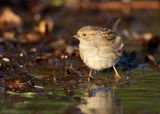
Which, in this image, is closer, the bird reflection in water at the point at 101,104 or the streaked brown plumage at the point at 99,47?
the bird reflection in water at the point at 101,104

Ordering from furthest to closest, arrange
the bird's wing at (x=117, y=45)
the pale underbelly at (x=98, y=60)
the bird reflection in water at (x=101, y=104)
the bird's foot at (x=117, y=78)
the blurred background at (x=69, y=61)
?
the bird's wing at (x=117, y=45), the pale underbelly at (x=98, y=60), the bird's foot at (x=117, y=78), the blurred background at (x=69, y=61), the bird reflection in water at (x=101, y=104)

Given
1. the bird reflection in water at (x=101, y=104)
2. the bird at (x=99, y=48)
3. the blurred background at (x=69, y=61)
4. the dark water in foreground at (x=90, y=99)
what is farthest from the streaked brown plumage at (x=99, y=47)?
the bird reflection in water at (x=101, y=104)

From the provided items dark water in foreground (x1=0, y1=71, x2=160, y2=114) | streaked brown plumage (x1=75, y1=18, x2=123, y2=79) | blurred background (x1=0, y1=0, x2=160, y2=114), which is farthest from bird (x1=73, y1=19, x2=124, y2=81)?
dark water in foreground (x1=0, y1=71, x2=160, y2=114)

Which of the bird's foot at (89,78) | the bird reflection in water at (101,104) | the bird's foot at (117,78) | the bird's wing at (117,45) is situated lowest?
the bird reflection in water at (101,104)

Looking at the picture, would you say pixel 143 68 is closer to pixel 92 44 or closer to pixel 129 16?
pixel 92 44

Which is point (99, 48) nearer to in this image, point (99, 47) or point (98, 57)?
point (99, 47)

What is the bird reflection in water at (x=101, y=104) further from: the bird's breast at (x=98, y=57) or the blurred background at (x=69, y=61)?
the bird's breast at (x=98, y=57)

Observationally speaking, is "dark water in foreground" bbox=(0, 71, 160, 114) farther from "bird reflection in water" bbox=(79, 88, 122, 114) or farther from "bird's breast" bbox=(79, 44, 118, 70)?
"bird's breast" bbox=(79, 44, 118, 70)
